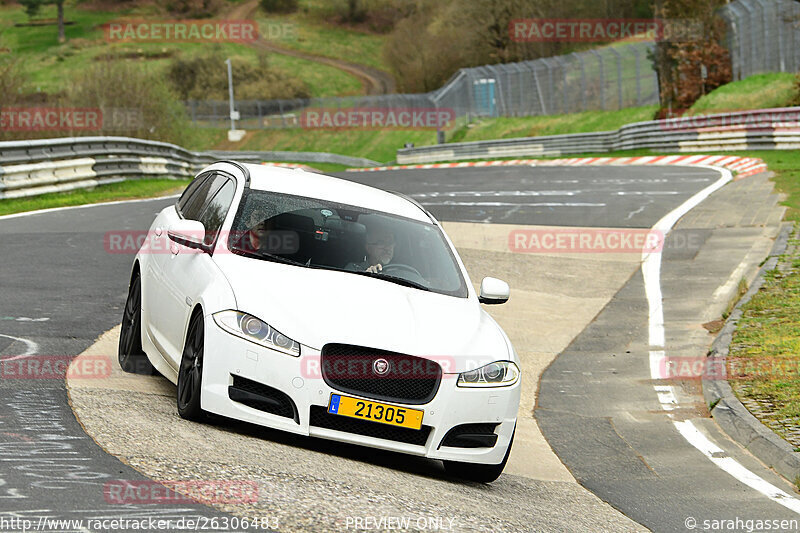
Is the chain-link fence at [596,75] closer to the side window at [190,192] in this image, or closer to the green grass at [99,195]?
the green grass at [99,195]

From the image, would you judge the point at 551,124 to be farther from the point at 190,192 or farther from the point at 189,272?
the point at 189,272

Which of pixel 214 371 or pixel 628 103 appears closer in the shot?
pixel 214 371

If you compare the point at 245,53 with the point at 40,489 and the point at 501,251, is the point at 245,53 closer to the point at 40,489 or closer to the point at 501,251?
the point at 501,251

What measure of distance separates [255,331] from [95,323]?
13.3 feet

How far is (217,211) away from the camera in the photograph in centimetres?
812

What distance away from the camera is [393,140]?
242 feet

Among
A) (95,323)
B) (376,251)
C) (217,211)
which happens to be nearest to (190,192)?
(217,211)

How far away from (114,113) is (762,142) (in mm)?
21293

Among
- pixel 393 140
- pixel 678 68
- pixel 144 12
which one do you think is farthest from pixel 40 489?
pixel 144 12

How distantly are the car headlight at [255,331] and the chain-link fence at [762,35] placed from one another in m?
39.1

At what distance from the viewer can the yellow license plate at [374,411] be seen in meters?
6.50

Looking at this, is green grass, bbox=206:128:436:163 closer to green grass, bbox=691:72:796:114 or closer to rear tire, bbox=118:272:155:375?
green grass, bbox=691:72:796:114

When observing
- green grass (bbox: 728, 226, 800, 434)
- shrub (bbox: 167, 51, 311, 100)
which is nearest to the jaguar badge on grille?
green grass (bbox: 728, 226, 800, 434)

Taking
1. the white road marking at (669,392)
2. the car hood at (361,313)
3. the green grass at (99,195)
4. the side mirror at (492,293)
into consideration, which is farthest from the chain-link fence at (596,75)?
the car hood at (361,313)
